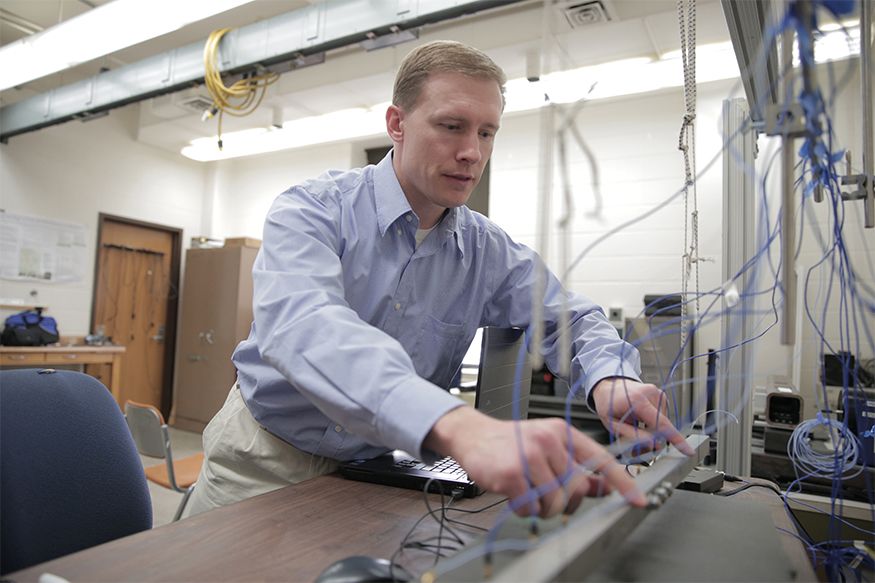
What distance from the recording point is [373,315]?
3.39 feet

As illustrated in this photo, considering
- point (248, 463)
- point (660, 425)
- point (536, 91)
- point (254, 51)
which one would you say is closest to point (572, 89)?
point (536, 91)

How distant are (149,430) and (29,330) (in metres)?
2.69

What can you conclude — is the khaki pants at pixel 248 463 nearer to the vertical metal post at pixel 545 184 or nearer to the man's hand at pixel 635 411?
the man's hand at pixel 635 411

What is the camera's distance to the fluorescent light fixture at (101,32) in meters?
2.49

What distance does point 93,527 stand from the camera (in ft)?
3.15

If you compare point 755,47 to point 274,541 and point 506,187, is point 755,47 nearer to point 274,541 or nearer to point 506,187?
point 274,541

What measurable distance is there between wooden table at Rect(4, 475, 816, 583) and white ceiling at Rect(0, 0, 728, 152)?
226cm

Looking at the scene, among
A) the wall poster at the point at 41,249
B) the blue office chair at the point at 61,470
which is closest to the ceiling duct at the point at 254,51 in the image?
the wall poster at the point at 41,249

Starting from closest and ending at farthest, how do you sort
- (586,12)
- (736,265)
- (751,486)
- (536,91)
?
1. (751,486)
2. (736,265)
3. (586,12)
4. (536,91)

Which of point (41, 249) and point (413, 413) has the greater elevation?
point (41, 249)

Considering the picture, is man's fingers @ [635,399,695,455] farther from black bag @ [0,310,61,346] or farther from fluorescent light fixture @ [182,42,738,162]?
black bag @ [0,310,61,346]

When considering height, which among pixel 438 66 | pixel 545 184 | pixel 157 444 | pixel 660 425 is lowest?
pixel 157 444

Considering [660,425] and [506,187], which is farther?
[506,187]

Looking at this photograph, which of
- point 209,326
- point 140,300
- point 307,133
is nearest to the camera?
point 307,133
